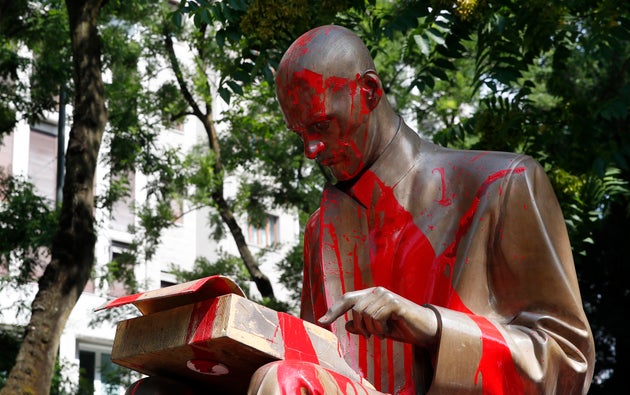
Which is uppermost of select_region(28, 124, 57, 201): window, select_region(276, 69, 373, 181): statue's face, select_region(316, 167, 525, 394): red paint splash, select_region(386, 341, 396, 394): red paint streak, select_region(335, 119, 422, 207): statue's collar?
select_region(28, 124, 57, 201): window

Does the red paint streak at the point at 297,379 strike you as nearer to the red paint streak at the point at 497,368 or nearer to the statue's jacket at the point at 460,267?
the statue's jacket at the point at 460,267

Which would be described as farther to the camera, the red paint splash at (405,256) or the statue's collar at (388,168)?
the statue's collar at (388,168)

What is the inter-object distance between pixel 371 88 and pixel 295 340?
2.90ft

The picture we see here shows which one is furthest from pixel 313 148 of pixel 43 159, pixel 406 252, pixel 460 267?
pixel 43 159

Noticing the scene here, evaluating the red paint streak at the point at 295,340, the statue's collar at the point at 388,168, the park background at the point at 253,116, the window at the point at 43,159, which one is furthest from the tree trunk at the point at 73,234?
the window at the point at 43,159

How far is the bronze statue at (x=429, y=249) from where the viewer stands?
10.1 ft

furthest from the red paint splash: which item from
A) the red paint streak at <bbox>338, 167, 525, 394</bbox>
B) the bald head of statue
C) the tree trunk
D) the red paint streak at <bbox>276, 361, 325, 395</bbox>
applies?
the tree trunk

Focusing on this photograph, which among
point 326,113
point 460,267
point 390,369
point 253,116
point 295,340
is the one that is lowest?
point 390,369

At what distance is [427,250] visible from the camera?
3422 millimetres

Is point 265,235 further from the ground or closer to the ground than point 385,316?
further from the ground

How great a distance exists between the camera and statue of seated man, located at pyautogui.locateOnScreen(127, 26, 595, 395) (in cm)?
308

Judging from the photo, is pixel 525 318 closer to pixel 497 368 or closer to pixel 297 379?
pixel 497 368

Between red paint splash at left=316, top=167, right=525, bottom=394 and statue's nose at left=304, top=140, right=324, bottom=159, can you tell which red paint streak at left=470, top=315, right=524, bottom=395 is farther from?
statue's nose at left=304, top=140, right=324, bottom=159

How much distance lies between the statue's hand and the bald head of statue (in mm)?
655
